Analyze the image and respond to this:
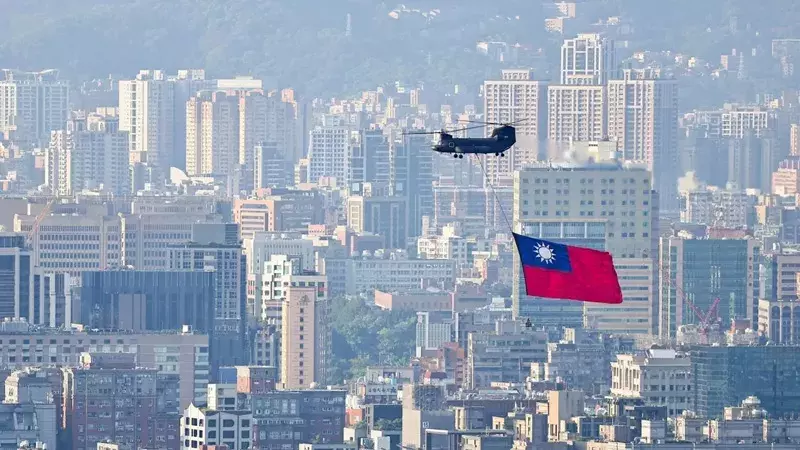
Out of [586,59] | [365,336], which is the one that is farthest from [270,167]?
[365,336]

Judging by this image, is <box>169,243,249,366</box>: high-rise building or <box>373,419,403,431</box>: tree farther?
<box>169,243,249,366</box>: high-rise building

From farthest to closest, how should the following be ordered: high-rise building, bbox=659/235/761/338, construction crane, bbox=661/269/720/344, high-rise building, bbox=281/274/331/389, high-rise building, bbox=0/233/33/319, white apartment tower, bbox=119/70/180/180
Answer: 1. white apartment tower, bbox=119/70/180/180
2. high-rise building, bbox=0/233/33/319
3. high-rise building, bbox=659/235/761/338
4. construction crane, bbox=661/269/720/344
5. high-rise building, bbox=281/274/331/389

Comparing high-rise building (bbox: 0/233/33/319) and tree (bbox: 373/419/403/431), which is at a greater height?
high-rise building (bbox: 0/233/33/319)

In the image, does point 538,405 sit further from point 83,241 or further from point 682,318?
point 83,241

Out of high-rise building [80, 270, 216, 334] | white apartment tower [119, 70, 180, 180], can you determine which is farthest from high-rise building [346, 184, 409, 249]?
high-rise building [80, 270, 216, 334]

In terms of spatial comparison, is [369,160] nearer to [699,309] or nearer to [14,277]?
[14,277]

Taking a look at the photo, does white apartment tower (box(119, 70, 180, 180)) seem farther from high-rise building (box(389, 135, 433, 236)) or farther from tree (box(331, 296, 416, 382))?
tree (box(331, 296, 416, 382))
